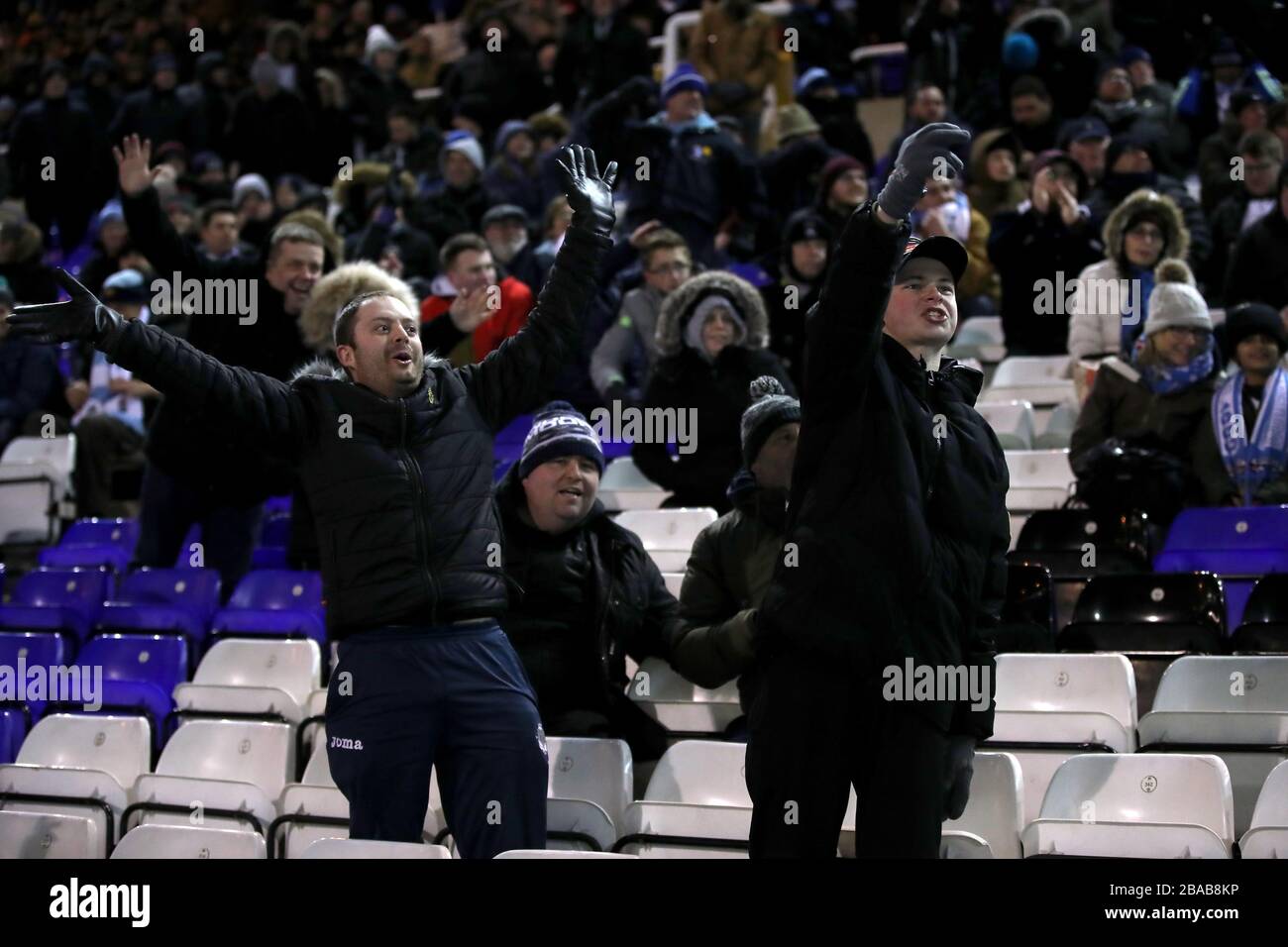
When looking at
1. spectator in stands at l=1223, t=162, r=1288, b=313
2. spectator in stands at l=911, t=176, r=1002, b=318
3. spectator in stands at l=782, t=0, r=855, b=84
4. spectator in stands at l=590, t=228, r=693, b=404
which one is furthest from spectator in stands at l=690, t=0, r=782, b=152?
spectator in stands at l=1223, t=162, r=1288, b=313

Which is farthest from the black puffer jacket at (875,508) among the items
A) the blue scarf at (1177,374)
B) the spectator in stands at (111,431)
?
the spectator in stands at (111,431)

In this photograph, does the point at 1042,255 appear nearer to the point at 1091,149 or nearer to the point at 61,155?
the point at 1091,149

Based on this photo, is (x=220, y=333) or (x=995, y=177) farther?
(x=995, y=177)

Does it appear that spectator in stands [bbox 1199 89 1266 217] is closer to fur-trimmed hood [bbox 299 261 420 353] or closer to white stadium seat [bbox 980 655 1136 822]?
white stadium seat [bbox 980 655 1136 822]

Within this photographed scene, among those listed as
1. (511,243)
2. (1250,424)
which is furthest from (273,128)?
(1250,424)

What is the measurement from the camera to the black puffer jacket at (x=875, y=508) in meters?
3.42

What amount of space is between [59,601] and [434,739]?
3.63 meters

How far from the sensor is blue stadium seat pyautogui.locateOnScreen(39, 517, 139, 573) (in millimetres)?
7930

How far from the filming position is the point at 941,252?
3686 millimetres

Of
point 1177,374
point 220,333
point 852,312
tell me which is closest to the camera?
point 852,312

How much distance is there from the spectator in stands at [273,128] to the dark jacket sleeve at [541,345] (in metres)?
9.52

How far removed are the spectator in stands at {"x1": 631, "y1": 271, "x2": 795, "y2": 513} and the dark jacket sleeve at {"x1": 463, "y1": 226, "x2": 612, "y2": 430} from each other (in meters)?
2.39

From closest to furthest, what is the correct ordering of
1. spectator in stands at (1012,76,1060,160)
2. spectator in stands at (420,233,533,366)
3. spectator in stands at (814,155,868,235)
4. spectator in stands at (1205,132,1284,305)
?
spectator in stands at (420,233,533,366) < spectator in stands at (1205,132,1284,305) < spectator in stands at (814,155,868,235) < spectator in stands at (1012,76,1060,160)

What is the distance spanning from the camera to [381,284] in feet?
20.1
